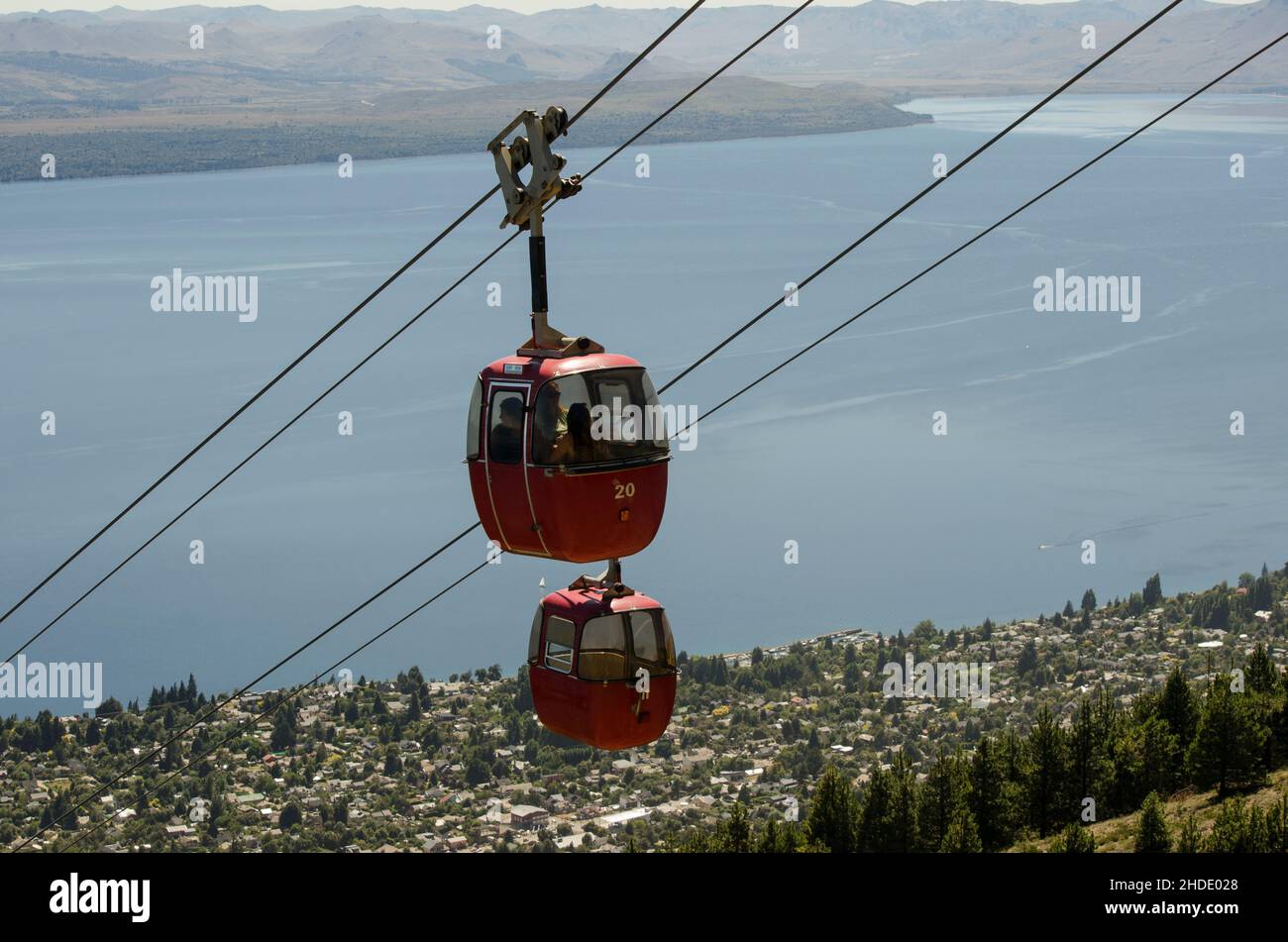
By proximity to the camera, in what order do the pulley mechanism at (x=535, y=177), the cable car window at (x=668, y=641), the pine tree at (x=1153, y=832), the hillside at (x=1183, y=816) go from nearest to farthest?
the pulley mechanism at (x=535, y=177)
the cable car window at (x=668, y=641)
the pine tree at (x=1153, y=832)
the hillside at (x=1183, y=816)

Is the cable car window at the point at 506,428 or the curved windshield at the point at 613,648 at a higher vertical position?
the cable car window at the point at 506,428

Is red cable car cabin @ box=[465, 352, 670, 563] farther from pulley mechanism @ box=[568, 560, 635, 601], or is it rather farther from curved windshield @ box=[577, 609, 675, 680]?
curved windshield @ box=[577, 609, 675, 680]

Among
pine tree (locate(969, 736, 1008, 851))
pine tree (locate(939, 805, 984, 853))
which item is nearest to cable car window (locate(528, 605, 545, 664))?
pine tree (locate(939, 805, 984, 853))

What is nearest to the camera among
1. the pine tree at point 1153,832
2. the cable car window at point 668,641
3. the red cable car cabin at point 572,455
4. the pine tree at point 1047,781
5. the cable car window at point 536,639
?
the red cable car cabin at point 572,455

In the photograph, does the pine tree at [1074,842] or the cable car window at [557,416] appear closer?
the cable car window at [557,416]

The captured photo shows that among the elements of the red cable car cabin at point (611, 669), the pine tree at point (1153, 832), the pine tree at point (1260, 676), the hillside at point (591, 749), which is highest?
the red cable car cabin at point (611, 669)

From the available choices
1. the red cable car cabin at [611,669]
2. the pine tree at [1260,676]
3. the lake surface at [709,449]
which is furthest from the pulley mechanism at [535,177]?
the lake surface at [709,449]

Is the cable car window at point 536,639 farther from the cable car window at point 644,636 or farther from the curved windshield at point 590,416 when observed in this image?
the curved windshield at point 590,416
